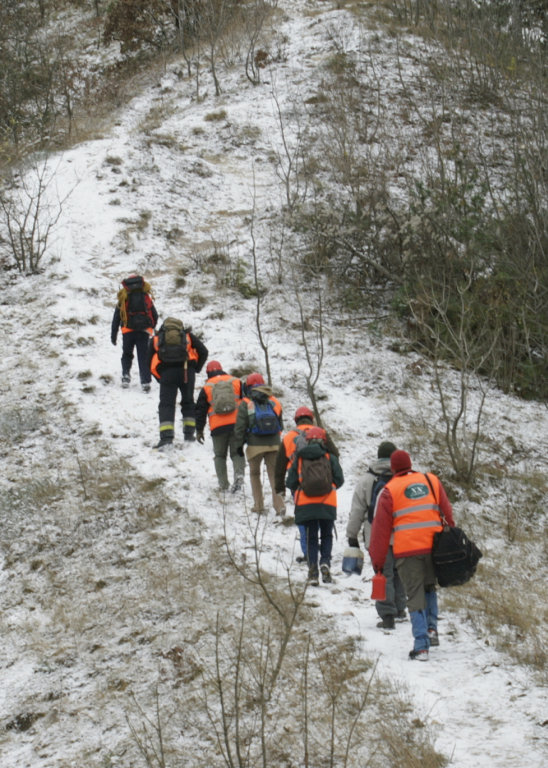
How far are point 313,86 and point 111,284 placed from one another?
1189 cm

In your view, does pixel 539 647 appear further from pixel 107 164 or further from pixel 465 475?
pixel 107 164

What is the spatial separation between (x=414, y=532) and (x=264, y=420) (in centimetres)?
326

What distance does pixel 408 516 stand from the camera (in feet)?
18.8

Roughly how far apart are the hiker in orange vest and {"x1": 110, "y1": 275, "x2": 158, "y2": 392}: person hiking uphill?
8.16ft

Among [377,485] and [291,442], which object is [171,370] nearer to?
[291,442]

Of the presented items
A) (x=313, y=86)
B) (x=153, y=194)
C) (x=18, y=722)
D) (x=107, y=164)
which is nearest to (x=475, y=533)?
(x=18, y=722)

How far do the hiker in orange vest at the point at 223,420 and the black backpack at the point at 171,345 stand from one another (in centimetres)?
80

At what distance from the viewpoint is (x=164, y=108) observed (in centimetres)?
2266

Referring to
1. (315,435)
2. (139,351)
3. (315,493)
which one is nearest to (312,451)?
(315,435)

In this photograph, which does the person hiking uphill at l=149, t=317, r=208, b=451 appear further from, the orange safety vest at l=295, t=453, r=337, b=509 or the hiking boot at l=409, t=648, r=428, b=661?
the hiking boot at l=409, t=648, r=428, b=661

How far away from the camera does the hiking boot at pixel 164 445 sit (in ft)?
32.4

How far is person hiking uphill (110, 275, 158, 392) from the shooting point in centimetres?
1148

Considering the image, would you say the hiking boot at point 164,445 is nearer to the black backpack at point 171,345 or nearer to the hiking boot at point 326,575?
the black backpack at point 171,345

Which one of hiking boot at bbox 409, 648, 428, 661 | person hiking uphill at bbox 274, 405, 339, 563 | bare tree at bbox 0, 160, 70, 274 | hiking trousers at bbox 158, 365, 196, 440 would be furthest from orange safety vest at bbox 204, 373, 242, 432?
bare tree at bbox 0, 160, 70, 274
